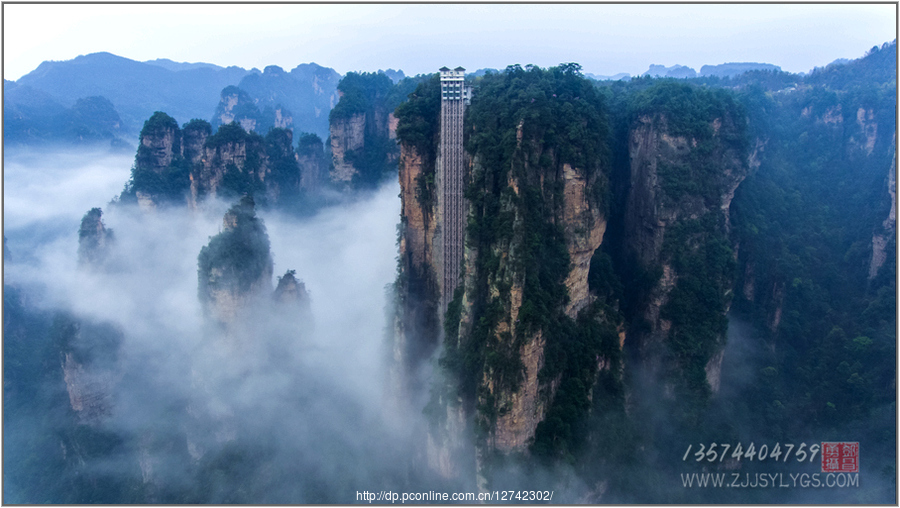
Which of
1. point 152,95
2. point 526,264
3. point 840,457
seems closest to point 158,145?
point 526,264

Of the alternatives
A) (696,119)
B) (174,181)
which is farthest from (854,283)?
(174,181)

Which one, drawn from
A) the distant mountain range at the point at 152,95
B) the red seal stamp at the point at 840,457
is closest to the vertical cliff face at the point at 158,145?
the distant mountain range at the point at 152,95

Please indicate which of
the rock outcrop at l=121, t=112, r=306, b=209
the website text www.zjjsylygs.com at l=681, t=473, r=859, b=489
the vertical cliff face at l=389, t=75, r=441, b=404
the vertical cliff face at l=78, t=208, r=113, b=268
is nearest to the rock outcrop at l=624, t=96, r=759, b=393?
the website text www.zjjsylygs.com at l=681, t=473, r=859, b=489

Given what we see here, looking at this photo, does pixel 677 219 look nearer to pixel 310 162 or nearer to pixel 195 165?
pixel 195 165

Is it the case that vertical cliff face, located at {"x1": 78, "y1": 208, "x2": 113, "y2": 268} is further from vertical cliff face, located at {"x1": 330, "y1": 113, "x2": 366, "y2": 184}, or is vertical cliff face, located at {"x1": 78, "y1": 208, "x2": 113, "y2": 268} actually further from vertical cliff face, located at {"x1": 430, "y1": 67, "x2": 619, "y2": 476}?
vertical cliff face, located at {"x1": 430, "y1": 67, "x2": 619, "y2": 476}

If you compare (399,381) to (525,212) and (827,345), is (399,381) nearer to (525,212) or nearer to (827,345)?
(525,212)
